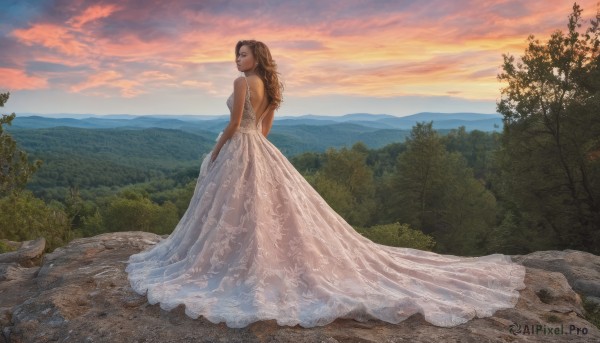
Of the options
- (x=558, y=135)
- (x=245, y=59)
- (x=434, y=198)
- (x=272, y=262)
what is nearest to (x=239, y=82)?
(x=245, y=59)

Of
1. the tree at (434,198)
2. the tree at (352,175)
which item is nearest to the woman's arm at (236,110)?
the tree at (434,198)

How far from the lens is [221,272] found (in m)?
6.10

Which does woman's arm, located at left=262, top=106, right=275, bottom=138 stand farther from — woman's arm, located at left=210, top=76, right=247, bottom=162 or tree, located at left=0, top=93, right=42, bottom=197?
tree, located at left=0, top=93, right=42, bottom=197

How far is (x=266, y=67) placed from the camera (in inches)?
262

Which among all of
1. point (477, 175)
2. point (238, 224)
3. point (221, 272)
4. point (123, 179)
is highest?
point (238, 224)

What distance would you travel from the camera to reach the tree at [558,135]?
843 inches

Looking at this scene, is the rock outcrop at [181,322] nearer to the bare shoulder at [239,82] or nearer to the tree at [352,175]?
the bare shoulder at [239,82]

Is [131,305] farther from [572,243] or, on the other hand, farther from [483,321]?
[572,243]

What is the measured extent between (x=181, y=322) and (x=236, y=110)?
336 cm

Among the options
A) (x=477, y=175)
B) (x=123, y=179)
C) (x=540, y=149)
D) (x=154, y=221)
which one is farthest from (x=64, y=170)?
(x=540, y=149)

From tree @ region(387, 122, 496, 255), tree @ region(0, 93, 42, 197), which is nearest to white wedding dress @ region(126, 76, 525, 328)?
tree @ region(0, 93, 42, 197)

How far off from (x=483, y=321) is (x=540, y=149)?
21.5 metres

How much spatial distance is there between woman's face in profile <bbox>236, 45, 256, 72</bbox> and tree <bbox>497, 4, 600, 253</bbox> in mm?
20586

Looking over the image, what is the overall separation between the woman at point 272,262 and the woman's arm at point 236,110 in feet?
0.06
